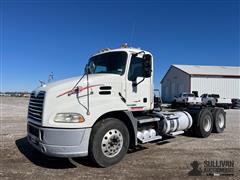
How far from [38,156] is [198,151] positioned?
4.57 meters

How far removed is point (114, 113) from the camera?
556 cm

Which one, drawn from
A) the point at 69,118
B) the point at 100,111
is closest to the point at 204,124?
the point at 100,111

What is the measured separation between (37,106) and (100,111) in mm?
1440

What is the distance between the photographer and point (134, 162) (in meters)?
5.61

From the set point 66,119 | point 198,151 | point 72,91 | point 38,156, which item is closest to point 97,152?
point 66,119

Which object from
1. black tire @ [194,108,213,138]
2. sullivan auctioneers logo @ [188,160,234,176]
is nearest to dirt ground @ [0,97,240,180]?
sullivan auctioneers logo @ [188,160,234,176]

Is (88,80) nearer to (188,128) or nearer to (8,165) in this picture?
(8,165)

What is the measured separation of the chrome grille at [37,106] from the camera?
4949 mm

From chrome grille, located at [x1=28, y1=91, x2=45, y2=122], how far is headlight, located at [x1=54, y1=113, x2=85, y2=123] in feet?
1.41

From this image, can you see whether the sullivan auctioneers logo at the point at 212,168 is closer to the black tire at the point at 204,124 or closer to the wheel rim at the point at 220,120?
the black tire at the point at 204,124

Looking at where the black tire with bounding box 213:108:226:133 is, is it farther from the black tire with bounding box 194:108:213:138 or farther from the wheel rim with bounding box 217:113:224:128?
the black tire with bounding box 194:108:213:138

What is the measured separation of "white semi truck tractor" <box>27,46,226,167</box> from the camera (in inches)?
186

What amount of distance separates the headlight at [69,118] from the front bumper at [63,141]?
19 centimetres

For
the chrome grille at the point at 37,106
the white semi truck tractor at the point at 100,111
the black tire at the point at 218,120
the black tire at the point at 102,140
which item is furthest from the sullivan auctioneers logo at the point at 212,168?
the black tire at the point at 218,120
